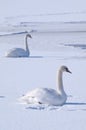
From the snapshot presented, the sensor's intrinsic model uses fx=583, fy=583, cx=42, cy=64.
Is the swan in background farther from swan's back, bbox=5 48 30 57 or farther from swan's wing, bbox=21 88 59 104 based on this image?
swan's back, bbox=5 48 30 57

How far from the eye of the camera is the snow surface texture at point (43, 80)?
18.5 ft

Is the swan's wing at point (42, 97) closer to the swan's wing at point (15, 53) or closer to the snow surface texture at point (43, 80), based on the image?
the snow surface texture at point (43, 80)

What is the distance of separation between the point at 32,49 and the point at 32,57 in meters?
2.17

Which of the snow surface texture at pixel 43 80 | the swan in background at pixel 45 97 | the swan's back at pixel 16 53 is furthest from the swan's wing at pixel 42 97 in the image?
the swan's back at pixel 16 53

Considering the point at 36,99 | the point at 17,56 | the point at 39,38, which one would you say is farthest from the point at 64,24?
the point at 36,99

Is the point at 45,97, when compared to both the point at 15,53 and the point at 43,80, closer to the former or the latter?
the point at 43,80

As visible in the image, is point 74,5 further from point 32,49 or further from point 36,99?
point 36,99

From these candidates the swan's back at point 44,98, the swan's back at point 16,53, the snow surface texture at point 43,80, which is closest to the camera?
the snow surface texture at point 43,80

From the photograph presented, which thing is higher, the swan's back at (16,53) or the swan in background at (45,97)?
the swan in background at (45,97)

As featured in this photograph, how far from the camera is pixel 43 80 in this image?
30.0 ft

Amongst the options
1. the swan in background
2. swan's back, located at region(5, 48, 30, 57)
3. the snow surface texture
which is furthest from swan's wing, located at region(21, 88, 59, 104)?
swan's back, located at region(5, 48, 30, 57)

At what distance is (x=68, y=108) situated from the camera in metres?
6.38

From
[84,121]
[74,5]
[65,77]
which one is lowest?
[74,5]

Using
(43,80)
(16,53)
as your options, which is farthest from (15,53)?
(43,80)
